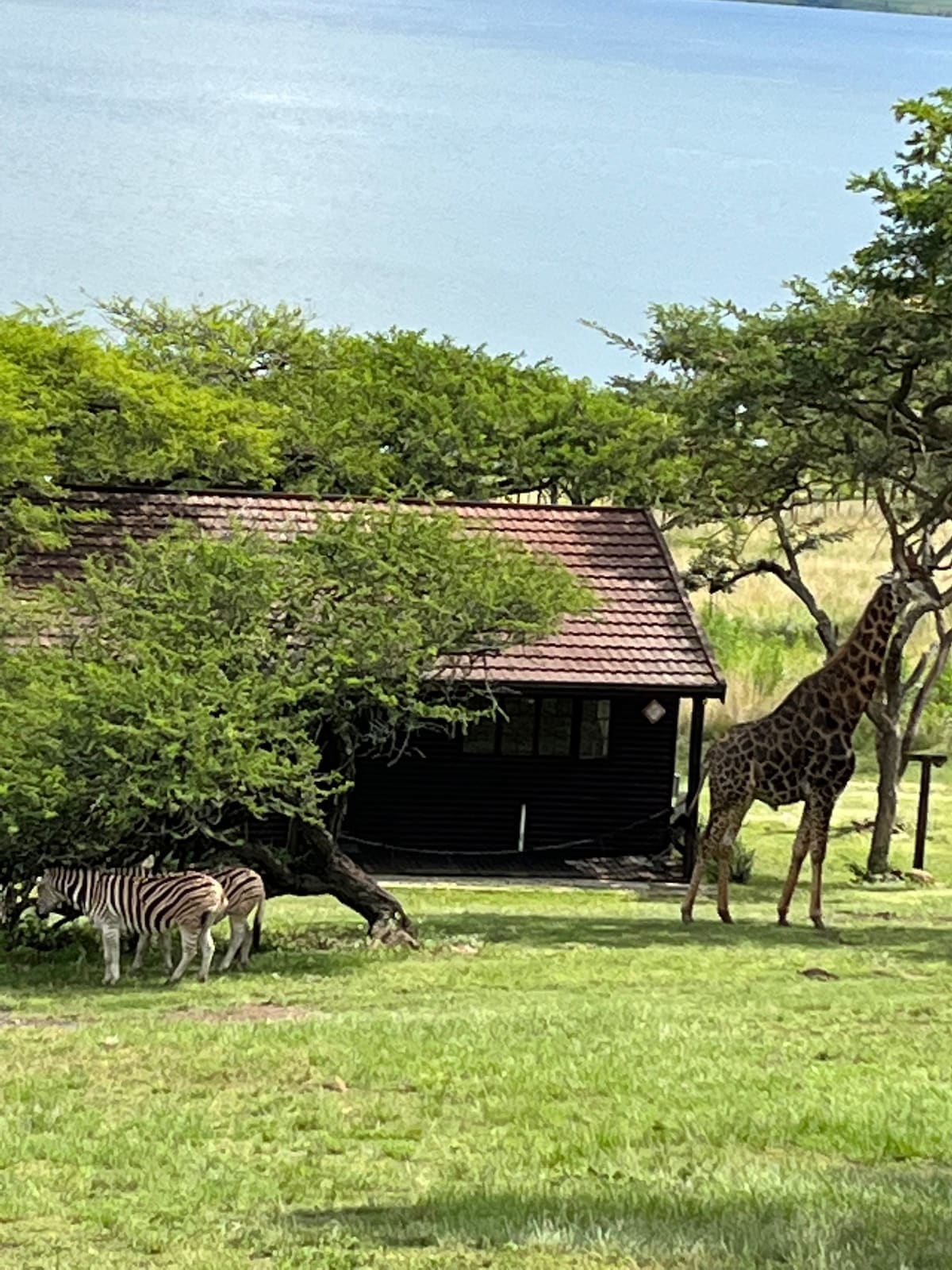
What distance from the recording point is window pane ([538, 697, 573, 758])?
26.4m

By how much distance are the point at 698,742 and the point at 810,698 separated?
6.28 metres

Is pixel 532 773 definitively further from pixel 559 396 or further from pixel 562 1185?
pixel 562 1185

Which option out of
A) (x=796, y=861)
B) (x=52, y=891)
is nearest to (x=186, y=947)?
(x=52, y=891)

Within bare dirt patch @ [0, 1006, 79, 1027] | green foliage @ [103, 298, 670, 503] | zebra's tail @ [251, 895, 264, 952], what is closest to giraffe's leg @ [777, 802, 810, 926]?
zebra's tail @ [251, 895, 264, 952]

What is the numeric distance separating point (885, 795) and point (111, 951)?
1440 centimetres

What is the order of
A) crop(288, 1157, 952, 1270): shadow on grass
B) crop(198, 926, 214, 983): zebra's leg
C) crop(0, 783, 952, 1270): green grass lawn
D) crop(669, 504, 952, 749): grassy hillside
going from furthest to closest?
1. crop(669, 504, 952, 749): grassy hillside
2. crop(198, 926, 214, 983): zebra's leg
3. crop(0, 783, 952, 1270): green grass lawn
4. crop(288, 1157, 952, 1270): shadow on grass

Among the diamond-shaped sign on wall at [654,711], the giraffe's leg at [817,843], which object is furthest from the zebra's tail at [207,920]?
the diamond-shaped sign on wall at [654,711]

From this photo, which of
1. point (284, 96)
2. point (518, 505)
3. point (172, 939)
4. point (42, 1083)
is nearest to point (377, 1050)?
point (42, 1083)

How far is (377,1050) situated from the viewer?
452 inches

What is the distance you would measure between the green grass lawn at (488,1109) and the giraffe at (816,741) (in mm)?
1678

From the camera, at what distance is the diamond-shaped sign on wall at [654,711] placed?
25859 mm

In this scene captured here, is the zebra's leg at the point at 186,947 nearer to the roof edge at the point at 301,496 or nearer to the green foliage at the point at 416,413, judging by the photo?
the roof edge at the point at 301,496

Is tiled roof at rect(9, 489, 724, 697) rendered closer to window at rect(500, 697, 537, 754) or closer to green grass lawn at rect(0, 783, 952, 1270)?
window at rect(500, 697, 537, 754)

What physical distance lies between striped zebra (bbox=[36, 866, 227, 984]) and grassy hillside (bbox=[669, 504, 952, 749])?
1683cm
